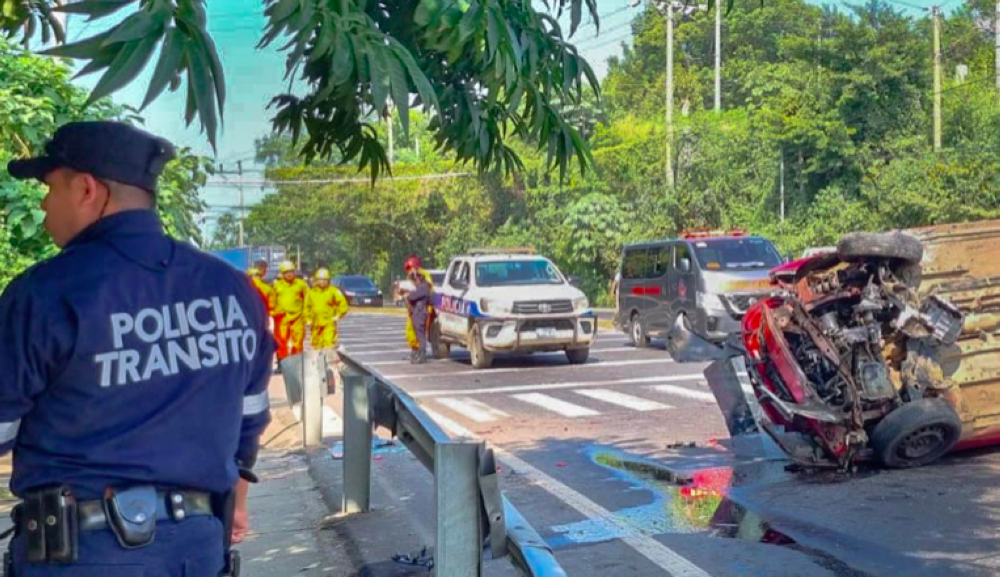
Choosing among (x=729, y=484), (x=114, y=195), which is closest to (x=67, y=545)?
(x=114, y=195)

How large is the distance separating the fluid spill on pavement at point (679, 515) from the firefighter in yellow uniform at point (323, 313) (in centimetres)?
725

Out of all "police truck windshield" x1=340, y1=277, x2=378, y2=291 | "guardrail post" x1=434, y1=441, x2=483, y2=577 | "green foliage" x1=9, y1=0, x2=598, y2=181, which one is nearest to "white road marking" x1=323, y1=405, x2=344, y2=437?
"green foliage" x1=9, y1=0, x2=598, y2=181

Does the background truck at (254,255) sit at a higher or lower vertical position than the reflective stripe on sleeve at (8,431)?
higher

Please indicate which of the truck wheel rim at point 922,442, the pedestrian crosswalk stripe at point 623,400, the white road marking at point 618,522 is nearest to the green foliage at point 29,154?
the white road marking at point 618,522

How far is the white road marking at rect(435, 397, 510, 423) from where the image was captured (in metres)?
12.5

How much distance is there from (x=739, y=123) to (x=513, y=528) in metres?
35.3

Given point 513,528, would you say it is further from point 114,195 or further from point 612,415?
point 612,415

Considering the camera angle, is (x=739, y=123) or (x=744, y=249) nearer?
(x=744, y=249)

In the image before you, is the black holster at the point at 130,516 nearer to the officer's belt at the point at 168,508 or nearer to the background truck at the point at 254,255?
the officer's belt at the point at 168,508

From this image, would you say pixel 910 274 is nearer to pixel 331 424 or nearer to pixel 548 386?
pixel 331 424

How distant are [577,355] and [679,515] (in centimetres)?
1119

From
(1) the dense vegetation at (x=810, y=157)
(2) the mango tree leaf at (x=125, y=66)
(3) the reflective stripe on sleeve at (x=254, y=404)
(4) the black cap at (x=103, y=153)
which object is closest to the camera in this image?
(2) the mango tree leaf at (x=125, y=66)

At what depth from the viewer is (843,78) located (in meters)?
31.2

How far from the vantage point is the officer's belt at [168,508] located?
259 cm
